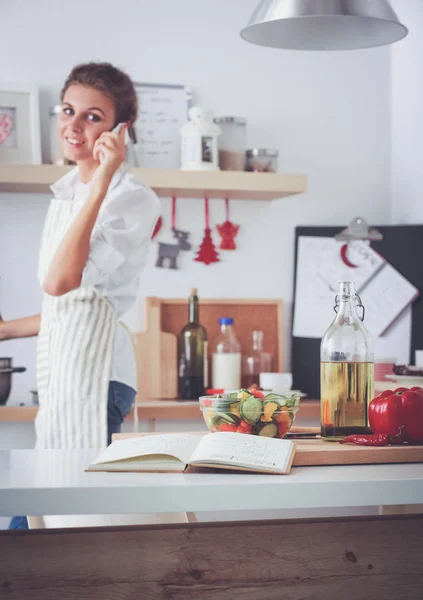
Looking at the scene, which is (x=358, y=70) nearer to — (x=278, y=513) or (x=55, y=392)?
(x=278, y=513)

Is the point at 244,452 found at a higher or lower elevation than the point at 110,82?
lower

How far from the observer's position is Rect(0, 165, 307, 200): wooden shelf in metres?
3.06

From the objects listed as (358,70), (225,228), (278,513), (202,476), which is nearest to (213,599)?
(202,476)

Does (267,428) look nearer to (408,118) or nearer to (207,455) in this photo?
(207,455)

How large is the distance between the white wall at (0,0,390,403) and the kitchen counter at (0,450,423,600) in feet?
6.88

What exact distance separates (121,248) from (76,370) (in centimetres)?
34

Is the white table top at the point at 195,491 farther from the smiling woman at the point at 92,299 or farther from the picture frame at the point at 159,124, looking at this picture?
the picture frame at the point at 159,124

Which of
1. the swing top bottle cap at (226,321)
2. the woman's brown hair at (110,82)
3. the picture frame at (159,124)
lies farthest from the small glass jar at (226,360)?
the woman's brown hair at (110,82)

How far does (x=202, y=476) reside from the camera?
4.00 ft

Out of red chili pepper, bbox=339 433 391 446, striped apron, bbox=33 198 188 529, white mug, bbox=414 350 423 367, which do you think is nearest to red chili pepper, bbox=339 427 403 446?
red chili pepper, bbox=339 433 391 446

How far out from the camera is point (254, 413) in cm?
141

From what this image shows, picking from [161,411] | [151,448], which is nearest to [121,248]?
[161,411]

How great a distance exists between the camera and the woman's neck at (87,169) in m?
2.48

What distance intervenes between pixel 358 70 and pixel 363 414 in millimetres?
2404
